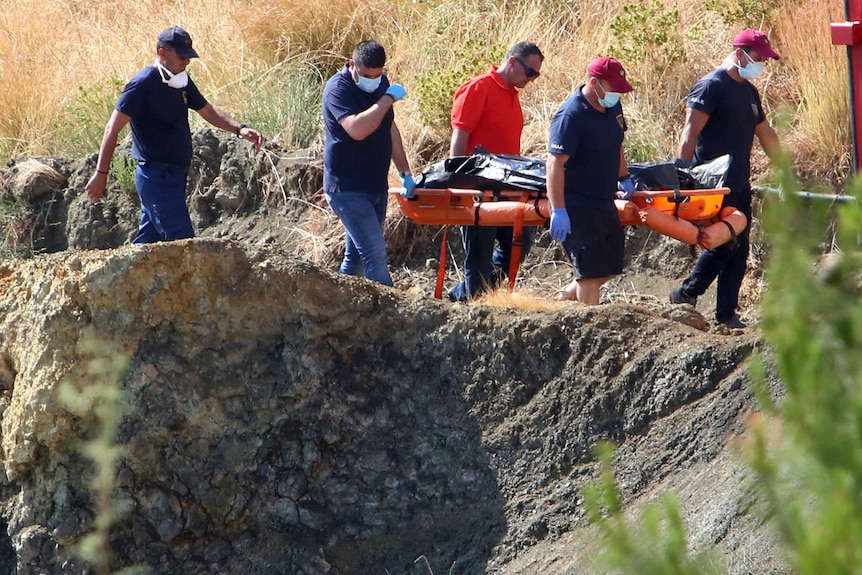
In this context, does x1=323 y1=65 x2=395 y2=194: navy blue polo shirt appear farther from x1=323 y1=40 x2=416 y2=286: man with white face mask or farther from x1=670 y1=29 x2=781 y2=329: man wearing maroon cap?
x1=670 y1=29 x2=781 y2=329: man wearing maroon cap

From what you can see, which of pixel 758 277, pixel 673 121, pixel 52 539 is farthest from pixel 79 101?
pixel 52 539

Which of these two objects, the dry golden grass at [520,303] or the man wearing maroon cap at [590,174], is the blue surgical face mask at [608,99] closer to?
the man wearing maroon cap at [590,174]

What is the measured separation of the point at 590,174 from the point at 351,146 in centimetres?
131

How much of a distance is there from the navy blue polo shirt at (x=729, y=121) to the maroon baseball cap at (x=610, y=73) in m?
0.78

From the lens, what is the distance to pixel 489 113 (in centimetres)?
689

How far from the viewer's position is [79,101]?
11.5 meters

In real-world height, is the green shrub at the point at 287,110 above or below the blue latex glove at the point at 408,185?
above

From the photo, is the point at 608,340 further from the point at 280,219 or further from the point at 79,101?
the point at 79,101

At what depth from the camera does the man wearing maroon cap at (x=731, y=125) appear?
6473mm

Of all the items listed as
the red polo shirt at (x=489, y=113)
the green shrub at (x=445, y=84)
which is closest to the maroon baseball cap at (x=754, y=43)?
the red polo shirt at (x=489, y=113)

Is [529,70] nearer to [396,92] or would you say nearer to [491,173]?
[491,173]

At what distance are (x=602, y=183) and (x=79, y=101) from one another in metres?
7.04

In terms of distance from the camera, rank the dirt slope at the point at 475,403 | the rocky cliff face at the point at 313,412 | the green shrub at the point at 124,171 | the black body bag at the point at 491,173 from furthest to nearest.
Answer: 1. the green shrub at the point at 124,171
2. the black body bag at the point at 491,173
3. the rocky cliff face at the point at 313,412
4. the dirt slope at the point at 475,403

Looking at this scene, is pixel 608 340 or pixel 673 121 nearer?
pixel 608 340
